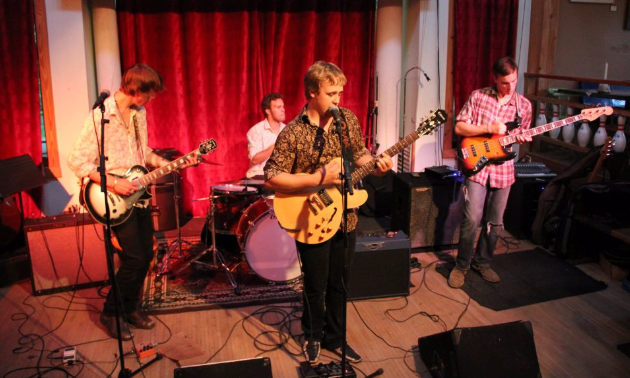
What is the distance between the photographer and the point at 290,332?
3576 mm

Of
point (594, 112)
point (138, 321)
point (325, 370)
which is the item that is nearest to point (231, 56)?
point (138, 321)

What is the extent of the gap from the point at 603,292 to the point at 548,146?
7.71ft

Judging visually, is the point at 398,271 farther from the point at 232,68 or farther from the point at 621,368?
the point at 232,68

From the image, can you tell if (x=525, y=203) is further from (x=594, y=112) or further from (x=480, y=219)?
(x=594, y=112)

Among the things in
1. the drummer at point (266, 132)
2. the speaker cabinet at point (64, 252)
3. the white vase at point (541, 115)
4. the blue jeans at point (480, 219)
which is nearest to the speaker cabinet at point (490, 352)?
the blue jeans at point (480, 219)

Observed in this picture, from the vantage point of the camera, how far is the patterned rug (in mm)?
3946

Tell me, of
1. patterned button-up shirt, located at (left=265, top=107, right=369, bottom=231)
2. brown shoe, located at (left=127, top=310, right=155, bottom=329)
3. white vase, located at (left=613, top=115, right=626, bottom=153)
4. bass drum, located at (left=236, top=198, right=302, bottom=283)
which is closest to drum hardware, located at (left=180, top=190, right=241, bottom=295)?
bass drum, located at (left=236, top=198, right=302, bottom=283)

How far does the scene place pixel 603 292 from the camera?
4.16 metres

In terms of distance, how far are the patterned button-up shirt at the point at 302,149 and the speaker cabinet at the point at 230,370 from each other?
0.92 meters

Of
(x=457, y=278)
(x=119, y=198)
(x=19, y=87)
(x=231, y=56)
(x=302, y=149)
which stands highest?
Answer: (x=231, y=56)

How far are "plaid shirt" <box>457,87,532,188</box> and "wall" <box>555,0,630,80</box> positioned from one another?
9.03 ft

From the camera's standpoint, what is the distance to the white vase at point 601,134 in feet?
16.3

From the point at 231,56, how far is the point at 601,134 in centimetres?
356

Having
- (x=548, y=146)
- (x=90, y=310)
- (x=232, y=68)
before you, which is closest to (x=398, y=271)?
(x=90, y=310)
